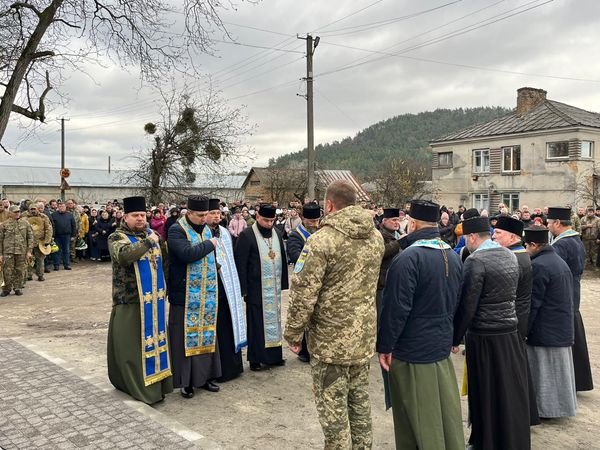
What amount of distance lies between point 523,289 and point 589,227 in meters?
12.3

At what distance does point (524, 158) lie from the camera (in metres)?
29.5

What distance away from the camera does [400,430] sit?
377 cm

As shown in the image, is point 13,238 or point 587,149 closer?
point 13,238

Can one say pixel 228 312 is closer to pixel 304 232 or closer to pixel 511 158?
pixel 304 232

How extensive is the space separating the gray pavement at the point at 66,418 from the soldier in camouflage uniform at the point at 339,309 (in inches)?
54.1

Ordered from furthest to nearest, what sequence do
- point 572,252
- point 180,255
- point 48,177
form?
point 48,177 → point 572,252 → point 180,255

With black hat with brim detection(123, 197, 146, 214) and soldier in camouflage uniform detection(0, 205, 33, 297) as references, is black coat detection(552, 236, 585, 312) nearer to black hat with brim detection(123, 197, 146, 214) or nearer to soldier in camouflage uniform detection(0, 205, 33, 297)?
black hat with brim detection(123, 197, 146, 214)

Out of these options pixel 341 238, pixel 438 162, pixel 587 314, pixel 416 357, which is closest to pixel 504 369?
pixel 416 357

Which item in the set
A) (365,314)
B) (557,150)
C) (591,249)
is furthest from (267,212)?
(557,150)

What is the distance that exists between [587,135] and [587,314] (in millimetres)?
21123

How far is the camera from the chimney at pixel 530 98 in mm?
30797

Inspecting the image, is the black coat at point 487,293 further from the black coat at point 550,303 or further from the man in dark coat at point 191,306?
the man in dark coat at point 191,306

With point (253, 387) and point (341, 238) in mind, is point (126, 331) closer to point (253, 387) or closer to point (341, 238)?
point (253, 387)

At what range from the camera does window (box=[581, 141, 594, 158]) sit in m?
27.4
